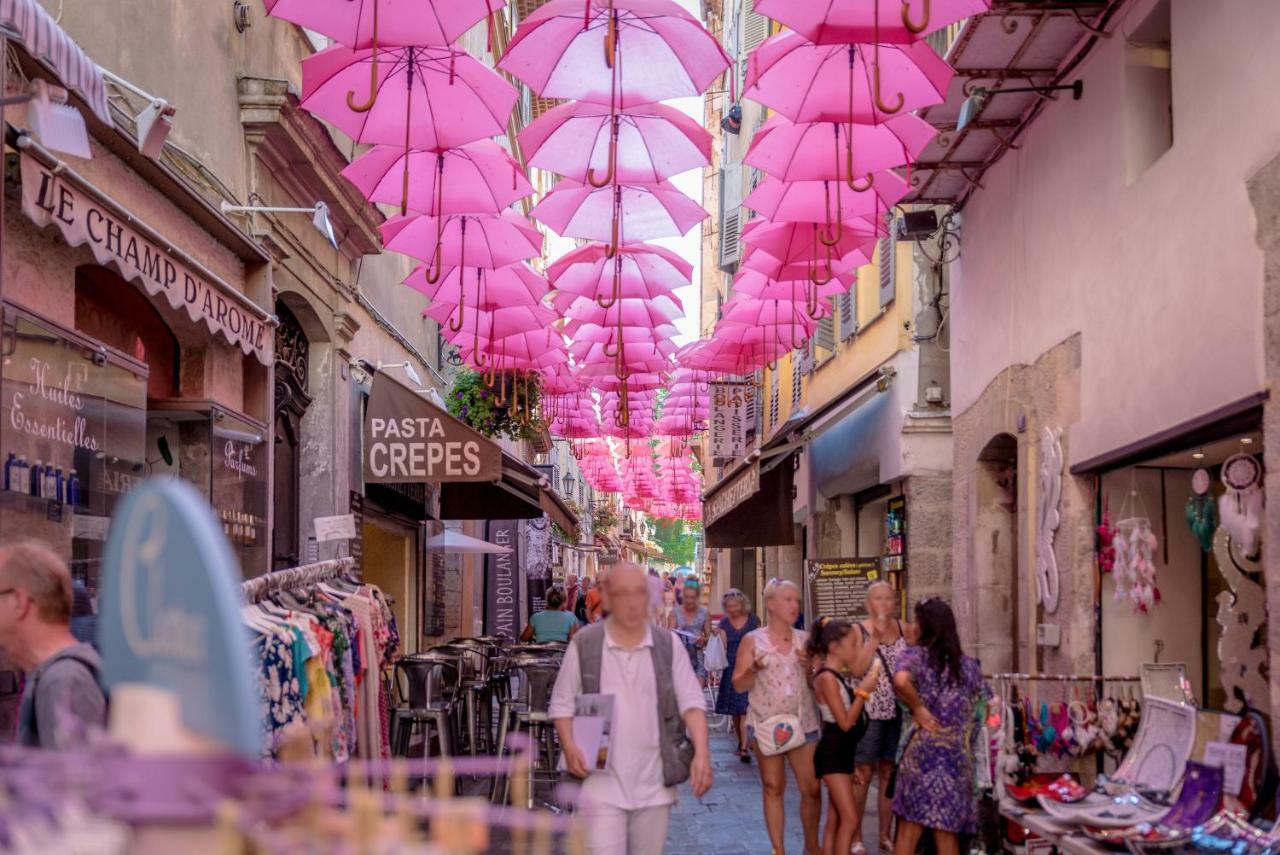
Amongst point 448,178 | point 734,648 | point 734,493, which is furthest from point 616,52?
point 734,493

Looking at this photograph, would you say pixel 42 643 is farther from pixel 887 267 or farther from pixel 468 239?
pixel 887 267

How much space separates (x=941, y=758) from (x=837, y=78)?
4739mm

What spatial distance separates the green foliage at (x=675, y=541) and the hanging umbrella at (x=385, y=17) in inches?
3406

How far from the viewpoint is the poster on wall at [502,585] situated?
2686cm

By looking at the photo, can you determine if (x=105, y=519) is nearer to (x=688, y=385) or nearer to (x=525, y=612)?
(x=688, y=385)

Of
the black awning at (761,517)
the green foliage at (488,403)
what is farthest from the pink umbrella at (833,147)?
the green foliage at (488,403)

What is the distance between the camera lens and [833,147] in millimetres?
11188

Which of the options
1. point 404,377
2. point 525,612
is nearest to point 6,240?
point 404,377

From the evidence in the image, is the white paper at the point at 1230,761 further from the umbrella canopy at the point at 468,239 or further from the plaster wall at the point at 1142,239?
the umbrella canopy at the point at 468,239

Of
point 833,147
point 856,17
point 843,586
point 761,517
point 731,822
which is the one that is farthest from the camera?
point 761,517

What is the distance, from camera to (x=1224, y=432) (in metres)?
7.56

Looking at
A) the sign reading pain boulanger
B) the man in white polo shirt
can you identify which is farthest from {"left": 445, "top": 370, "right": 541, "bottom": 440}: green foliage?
the man in white polo shirt

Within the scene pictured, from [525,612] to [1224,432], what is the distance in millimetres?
29455

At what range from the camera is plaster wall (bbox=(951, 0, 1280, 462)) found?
721cm
